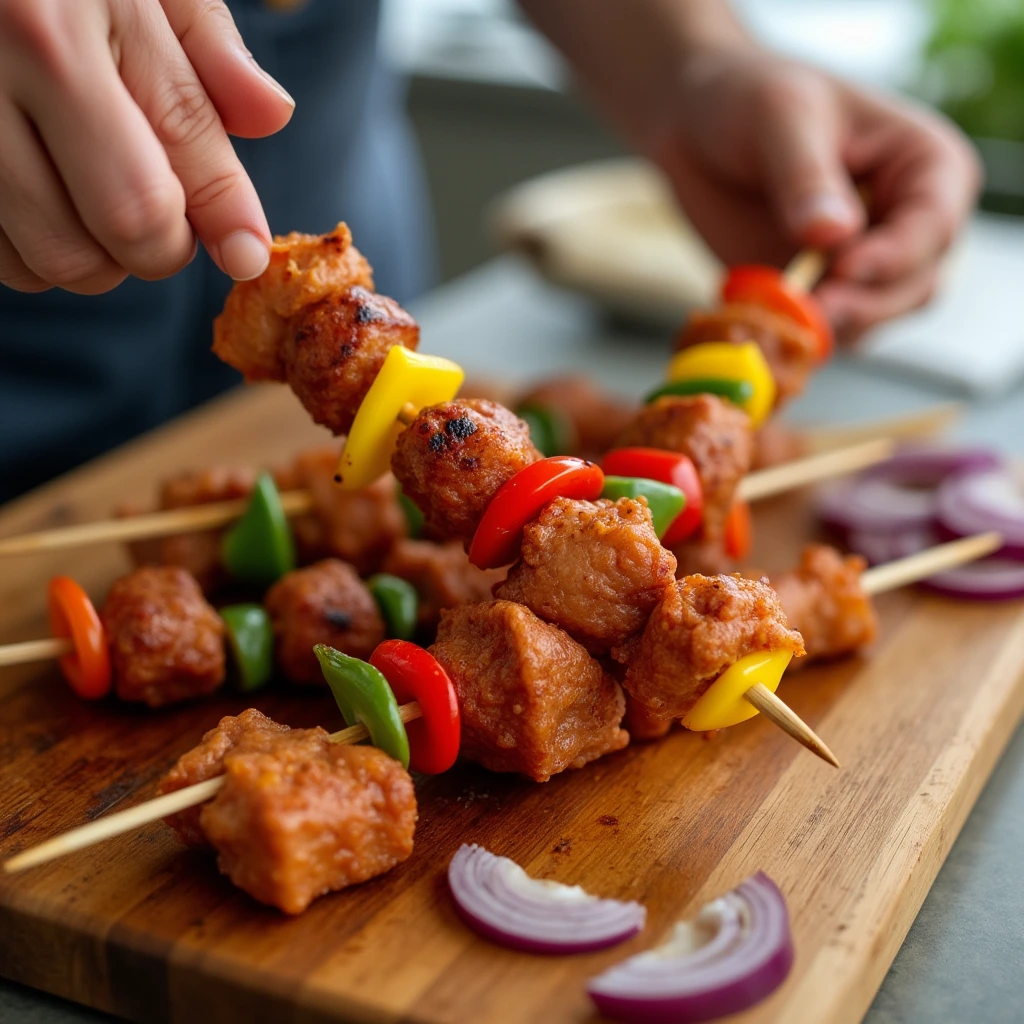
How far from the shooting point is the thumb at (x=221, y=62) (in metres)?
2.12

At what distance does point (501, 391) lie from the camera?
15.0 feet

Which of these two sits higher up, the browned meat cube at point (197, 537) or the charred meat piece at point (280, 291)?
the charred meat piece at point (280, 291)

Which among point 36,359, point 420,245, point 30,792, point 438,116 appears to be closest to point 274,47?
point 36,359

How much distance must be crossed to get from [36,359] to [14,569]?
36.2 inches

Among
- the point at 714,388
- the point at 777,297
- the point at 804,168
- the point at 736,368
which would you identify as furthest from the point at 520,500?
the point at 804,168

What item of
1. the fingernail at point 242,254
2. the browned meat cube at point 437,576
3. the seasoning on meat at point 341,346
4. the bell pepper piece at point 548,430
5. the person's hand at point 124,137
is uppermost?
the person's hand at point 124,137

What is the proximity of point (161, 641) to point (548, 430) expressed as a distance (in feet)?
4.88

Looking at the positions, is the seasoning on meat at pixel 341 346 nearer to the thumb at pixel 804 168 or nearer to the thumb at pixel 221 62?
the thumb at pixel 221 62

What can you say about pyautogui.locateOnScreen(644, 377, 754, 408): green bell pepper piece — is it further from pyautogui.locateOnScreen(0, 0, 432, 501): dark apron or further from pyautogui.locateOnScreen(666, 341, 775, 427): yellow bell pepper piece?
pyautogui.locateOnScreen(0, 0, 432, 501): dark apron

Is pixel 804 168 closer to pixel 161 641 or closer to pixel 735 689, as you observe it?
pixel 735 689

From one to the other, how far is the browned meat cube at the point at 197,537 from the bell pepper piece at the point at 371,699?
1080 mm

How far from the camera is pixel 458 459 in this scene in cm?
239

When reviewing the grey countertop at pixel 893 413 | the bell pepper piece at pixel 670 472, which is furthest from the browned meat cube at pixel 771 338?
the grey countertop at pixel 893 413

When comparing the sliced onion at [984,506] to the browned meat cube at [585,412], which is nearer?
the sliced onion at [984,506]
